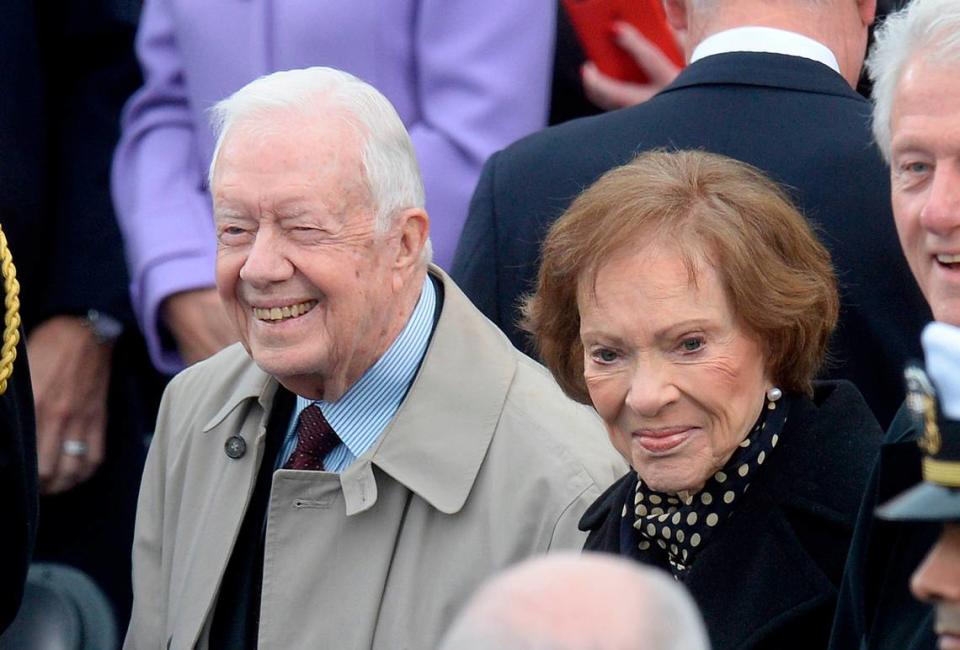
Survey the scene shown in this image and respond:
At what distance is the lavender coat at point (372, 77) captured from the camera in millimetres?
4074

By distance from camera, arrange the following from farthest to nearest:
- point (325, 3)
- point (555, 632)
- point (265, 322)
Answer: point (325, 3), point (265, 322), point (555, 632)

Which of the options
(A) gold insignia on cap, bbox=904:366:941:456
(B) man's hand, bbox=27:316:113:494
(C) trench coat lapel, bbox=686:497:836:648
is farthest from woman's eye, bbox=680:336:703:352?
(B) man's hand, bbox=27:316:113:494

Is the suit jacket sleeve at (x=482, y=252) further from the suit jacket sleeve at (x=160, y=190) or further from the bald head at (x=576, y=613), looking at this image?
the bald head at (x=576, y=613)

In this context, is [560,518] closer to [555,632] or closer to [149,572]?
[149,572]

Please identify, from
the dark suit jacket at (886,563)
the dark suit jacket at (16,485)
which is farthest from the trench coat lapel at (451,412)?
the dark suit jacket at (886,563)

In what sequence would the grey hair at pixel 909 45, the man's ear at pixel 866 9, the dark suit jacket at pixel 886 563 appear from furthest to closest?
the man's ear at pixel 866 9
the grey hair at pixel 909 45
the dark suit jacket at pixel 886 563

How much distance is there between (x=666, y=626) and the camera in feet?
5.20

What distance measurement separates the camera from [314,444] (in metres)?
3.49

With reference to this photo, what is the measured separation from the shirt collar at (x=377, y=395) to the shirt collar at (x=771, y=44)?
2.64ft

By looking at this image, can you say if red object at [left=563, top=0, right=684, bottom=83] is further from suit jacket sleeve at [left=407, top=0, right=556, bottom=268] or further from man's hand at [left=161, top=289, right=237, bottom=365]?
man's hand at [left=161, top=289, right=237, bottom=365]

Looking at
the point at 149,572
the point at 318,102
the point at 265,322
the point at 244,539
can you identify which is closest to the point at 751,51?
the point at 318,102

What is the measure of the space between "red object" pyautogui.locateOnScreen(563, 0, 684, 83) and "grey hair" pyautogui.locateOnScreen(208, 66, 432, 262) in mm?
819

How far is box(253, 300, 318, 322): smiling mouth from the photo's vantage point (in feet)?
11.3

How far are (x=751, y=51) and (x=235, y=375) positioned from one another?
1209mm
